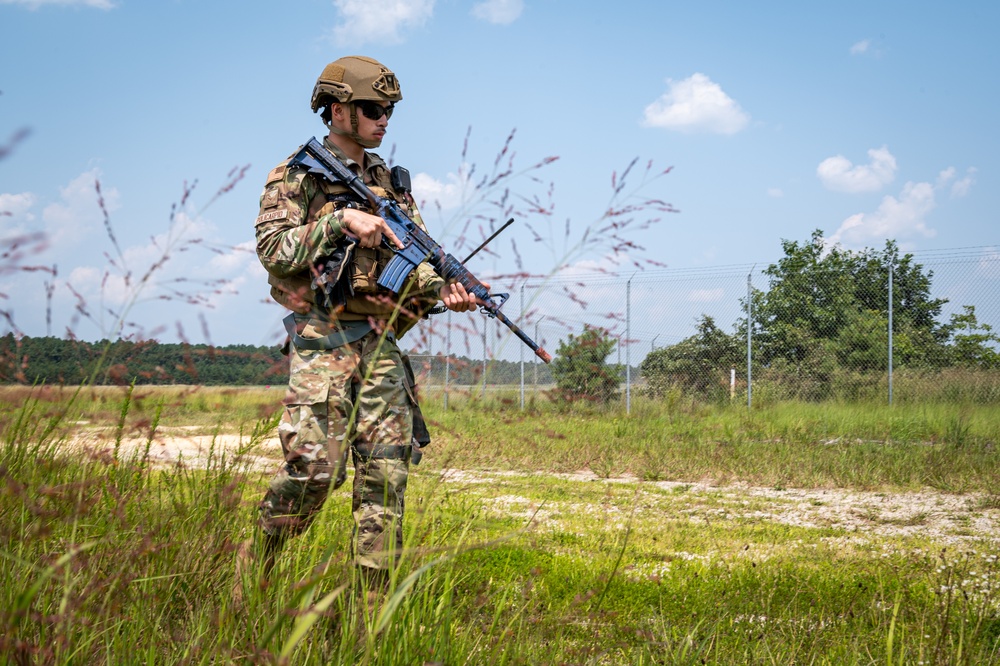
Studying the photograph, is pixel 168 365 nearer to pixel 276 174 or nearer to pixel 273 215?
pixel 273 215

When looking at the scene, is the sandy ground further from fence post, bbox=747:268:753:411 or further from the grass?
fence post, bbox=747:268:753:411

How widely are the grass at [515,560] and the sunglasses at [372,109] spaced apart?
1.09m

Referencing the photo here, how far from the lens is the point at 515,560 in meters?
3.60

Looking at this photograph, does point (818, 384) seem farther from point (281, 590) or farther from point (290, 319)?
point (281, 590)

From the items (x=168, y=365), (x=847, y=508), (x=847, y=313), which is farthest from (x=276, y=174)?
(x=847, y=313)

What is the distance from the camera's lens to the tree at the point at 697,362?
14.5 m

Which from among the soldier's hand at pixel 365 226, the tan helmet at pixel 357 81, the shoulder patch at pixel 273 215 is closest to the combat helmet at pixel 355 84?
the tan helmet at pixel 357 81

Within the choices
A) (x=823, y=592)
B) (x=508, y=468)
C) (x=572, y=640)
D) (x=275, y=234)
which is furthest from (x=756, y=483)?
(x=275, y=234)

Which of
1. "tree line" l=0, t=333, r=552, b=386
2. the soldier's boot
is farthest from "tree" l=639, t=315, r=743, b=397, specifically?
the soldier's boot

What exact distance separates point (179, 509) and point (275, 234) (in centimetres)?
103

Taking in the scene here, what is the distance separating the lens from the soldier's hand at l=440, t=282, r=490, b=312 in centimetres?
296

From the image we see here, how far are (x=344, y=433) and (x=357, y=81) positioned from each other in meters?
1.25

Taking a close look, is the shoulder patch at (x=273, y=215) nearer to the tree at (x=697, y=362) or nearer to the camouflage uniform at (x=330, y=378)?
the camouflage uniform at (x=330, y=378)

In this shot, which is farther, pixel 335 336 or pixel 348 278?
pixel 348 278
